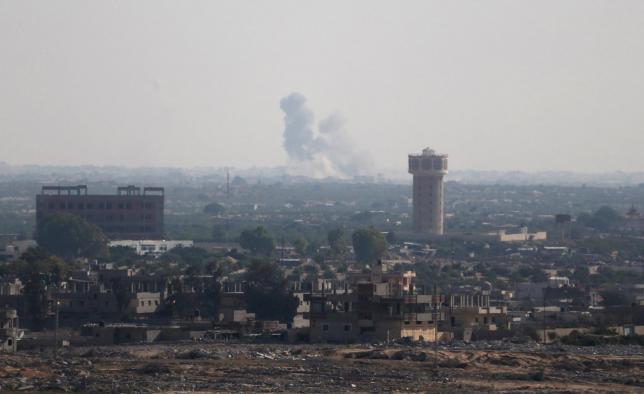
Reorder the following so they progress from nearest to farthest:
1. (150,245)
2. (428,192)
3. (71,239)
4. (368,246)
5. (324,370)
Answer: (324,370) → (71,239) → (368,246) → (150,245) → (428,192)

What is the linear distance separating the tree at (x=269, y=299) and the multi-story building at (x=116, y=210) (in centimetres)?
5341

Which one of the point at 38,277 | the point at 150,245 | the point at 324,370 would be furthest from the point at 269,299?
the point at 150,245

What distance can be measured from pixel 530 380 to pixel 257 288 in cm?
2535

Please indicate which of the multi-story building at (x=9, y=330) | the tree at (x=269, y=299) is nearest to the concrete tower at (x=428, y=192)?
the tree at (x=269, y=299)

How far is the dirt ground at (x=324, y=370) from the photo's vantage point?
53562 millimetres

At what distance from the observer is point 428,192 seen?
154m

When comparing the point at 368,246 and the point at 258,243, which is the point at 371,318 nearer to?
the point at 368,246

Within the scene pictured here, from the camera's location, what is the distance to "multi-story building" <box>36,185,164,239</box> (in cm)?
13612

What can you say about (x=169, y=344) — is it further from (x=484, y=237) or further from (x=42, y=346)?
(x=484, y=237)

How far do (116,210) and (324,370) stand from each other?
269 feet

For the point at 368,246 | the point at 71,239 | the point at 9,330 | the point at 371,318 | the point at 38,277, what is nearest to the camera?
the point at 371,318

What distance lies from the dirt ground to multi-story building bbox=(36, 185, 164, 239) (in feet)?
242

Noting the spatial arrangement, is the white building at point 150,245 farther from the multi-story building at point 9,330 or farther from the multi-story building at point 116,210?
the multi-story building at point 9,330

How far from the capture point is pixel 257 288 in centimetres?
7950
